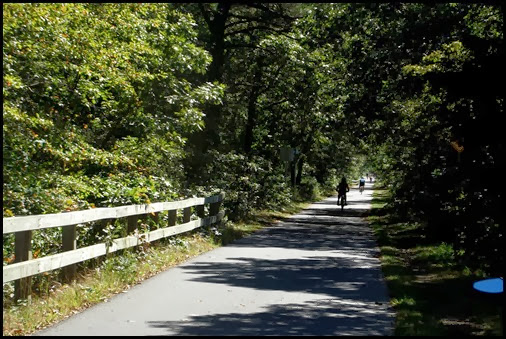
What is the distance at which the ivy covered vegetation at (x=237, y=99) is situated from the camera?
382 inches

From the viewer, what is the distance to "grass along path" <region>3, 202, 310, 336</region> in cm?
806

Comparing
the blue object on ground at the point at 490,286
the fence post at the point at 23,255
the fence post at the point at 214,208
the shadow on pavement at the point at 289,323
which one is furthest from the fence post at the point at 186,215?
the blue object on ground at the point at 490,286

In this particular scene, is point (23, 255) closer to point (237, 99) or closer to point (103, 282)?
point (103, 282)

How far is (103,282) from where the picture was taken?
34.8 feet

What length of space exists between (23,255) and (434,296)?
624cm

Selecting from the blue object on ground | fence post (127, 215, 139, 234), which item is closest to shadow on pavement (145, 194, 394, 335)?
fence post (127, 215, 139, 234)

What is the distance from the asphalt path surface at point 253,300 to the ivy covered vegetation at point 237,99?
1656mm

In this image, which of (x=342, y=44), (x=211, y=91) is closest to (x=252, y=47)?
(x=342, y=44)

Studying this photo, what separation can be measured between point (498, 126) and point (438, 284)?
4.50 m

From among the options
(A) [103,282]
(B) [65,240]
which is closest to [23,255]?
(B) [65,240]

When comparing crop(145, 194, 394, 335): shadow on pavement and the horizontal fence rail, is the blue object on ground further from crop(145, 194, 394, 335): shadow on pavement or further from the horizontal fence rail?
the horizontal fence rail

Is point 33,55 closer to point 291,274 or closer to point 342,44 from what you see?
point 291,274

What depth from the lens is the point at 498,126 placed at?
8.92 m

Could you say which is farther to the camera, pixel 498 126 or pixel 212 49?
pixel 212 49
